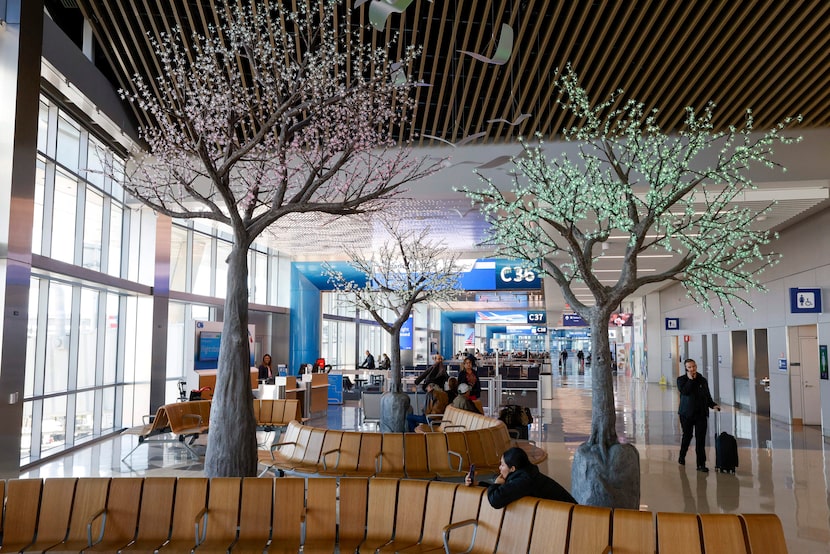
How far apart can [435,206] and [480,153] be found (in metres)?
2.73

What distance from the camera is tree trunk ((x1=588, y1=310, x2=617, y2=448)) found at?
638cm

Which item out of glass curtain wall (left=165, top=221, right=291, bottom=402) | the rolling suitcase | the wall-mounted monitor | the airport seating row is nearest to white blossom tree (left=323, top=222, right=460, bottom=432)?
the airport seating row

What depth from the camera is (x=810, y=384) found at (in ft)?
51.4

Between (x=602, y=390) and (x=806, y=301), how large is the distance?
31.9ft

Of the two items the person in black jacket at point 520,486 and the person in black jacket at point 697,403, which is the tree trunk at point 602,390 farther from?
the person in black jacket at point 697,403

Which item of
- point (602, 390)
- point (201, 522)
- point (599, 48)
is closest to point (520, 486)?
point (201, 522)

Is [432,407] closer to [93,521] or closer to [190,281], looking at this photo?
[93,521]

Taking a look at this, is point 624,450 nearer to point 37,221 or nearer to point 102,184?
point 37,221

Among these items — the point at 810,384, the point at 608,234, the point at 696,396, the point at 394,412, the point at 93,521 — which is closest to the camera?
the point at 93,521

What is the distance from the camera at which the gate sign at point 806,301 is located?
1391cm

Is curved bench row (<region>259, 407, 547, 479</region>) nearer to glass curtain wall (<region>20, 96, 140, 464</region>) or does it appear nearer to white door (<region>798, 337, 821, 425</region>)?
glass curtain wall (<region>20, 96, 140, 464</region>)

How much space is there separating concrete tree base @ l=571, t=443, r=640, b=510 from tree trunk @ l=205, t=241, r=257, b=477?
303cm

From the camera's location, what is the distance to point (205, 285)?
20.2m

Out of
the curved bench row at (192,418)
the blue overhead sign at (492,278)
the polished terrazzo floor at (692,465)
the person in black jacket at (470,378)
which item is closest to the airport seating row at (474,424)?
the polished terrazzo floor at (692,465)
